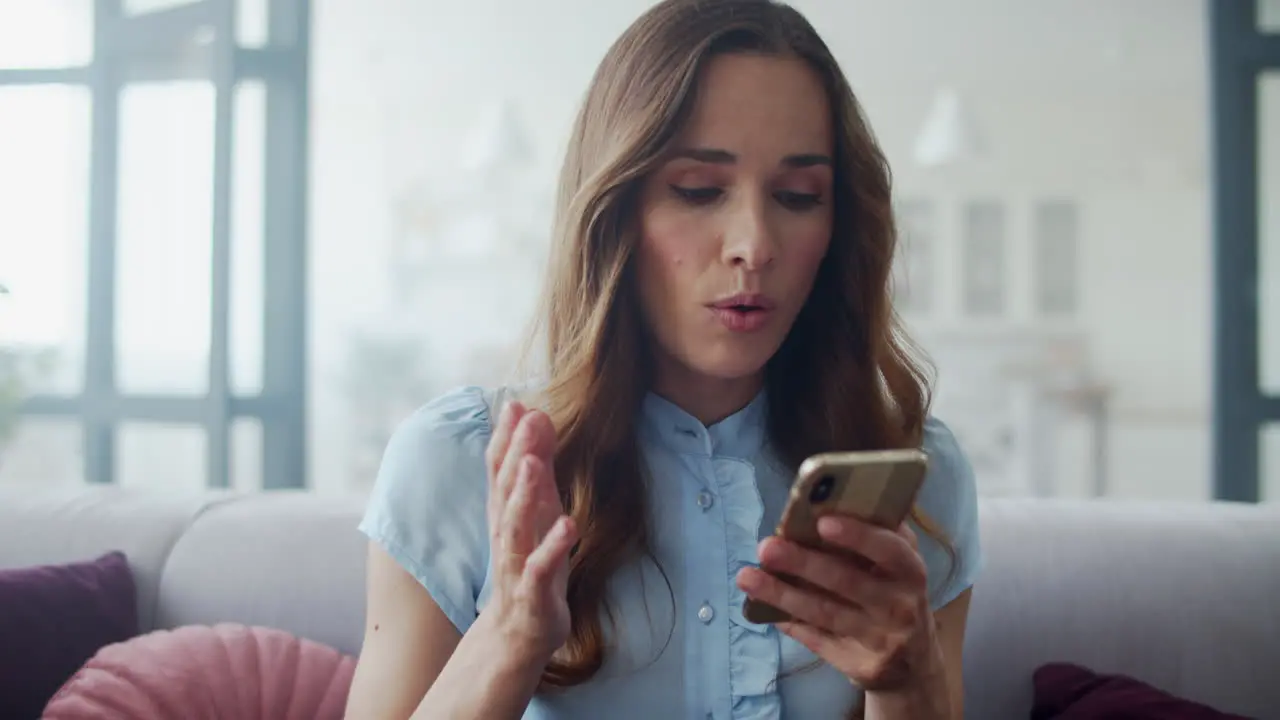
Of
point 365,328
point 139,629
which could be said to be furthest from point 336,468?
point 139,629

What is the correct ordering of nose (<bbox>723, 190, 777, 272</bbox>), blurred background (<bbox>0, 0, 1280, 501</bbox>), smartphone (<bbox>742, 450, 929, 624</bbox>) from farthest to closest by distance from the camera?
blurred background (<bbox>0, 0, 1280, 501</bbox>), nose (<bbox>723, 190, 777, 272</bbox>), smartphone (<bbox>742, 450, 929, 624</bbox>)

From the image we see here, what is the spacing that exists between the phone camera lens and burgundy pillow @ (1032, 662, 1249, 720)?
0.67 meters

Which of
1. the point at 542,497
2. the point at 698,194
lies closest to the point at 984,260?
the point at 698,194

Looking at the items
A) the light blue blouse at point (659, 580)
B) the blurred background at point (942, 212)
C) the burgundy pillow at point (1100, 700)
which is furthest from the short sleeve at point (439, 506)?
the blurred background at point (942, 212)

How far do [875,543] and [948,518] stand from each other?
0.49 m

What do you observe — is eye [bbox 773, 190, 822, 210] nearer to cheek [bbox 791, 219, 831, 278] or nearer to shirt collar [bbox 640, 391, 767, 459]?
cheek [bbox 791, 219, 831, 278]

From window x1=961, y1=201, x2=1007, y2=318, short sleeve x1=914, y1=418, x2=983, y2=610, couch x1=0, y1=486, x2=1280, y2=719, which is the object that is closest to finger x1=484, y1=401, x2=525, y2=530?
short sleeve x1=914, y1=418, x2=983, y2=610

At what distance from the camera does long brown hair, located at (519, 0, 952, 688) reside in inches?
39.3

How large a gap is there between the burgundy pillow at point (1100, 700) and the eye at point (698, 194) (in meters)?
0.69

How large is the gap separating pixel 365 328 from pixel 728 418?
5.00 metres

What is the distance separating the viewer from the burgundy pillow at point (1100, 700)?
1.17 m

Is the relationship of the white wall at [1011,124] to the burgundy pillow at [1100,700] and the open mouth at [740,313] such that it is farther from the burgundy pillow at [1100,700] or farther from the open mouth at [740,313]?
the open mouth at [740,313]

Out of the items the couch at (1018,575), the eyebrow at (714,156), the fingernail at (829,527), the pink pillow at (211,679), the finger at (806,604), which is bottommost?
the pink pillow at (211,679)

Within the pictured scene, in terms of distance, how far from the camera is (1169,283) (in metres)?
6.02
